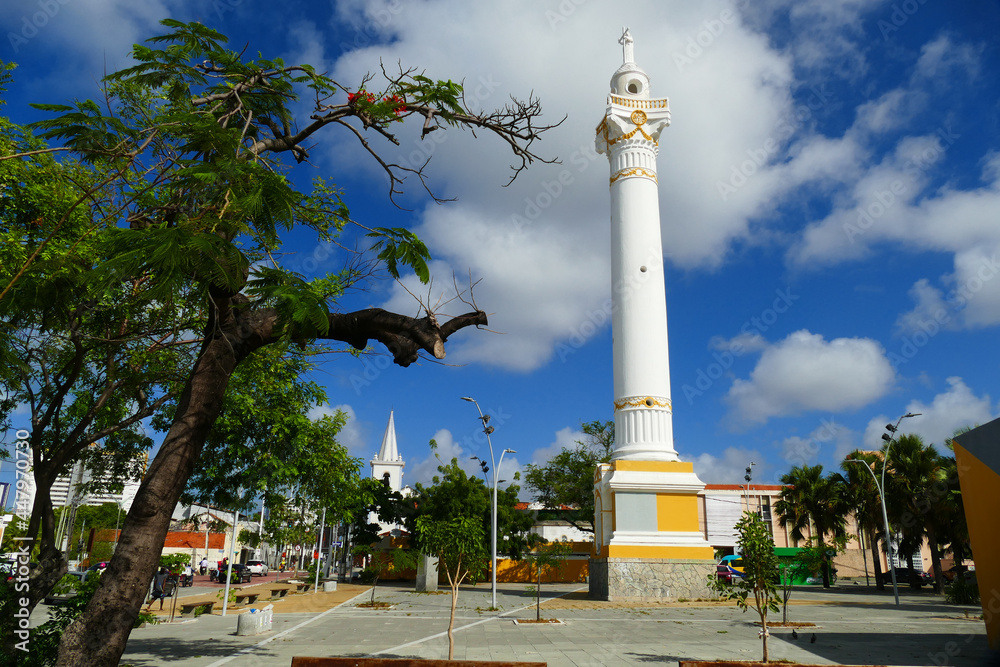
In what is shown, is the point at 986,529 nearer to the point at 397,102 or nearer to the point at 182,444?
the point at 397,102

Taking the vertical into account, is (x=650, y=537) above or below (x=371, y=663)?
above

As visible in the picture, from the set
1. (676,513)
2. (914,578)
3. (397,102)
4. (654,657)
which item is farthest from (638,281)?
(914,578)

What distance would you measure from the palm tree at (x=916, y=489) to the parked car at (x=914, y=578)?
4542 millimetres

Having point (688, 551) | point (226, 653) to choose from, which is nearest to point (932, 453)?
point (688, 551)

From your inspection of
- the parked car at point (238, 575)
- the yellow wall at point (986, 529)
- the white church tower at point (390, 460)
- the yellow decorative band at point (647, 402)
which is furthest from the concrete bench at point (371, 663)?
the white church tower at point (390, 460)

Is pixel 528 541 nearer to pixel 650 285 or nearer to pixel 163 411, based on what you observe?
pixel 650 285

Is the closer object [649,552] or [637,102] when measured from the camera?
[649,552]

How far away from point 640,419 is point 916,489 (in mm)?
18097

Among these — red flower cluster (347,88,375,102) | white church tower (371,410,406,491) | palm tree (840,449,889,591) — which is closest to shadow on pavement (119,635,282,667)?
red flower cluster (347,88,375,102)

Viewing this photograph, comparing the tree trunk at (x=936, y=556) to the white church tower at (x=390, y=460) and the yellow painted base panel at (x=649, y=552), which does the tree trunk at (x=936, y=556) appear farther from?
the white church tower at (x=390, y=460)

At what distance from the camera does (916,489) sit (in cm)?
3603

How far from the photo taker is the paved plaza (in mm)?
13523

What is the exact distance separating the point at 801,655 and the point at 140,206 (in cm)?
1576

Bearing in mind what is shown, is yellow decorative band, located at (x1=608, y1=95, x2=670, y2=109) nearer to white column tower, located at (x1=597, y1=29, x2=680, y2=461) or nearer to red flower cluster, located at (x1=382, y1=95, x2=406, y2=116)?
white column tower, located at (x1=597, y1=29, x2=680, y2=461)
